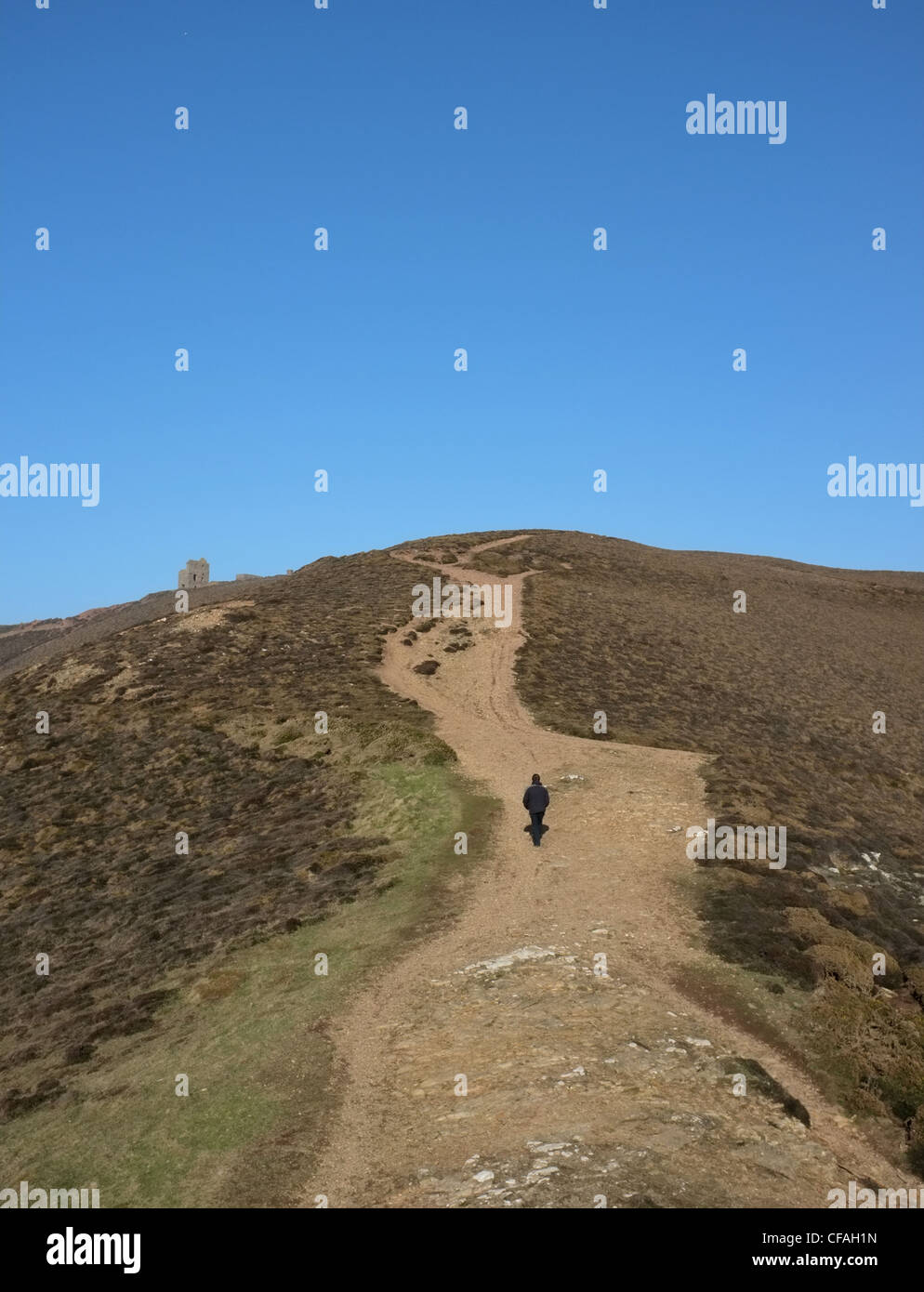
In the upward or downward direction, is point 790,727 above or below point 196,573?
below

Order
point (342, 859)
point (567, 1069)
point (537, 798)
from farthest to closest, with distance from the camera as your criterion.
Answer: point (342, 859) → point (537, 798) → point (567, 1069)

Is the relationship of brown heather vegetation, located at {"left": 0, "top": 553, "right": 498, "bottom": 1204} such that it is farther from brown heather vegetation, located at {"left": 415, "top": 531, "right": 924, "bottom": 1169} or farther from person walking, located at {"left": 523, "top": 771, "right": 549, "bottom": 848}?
brown heather vegetation, located at {"left": 415, "top": 531, "right": 924, "bottom": 1169}

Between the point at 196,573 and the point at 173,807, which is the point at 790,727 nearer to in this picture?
the point at 173,807

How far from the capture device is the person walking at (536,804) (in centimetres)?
2514

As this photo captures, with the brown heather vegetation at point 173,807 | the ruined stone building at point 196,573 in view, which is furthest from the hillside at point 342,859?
the ruined stone building at point 196,573

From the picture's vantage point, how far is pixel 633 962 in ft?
62.5

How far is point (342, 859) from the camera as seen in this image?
85.9 ft

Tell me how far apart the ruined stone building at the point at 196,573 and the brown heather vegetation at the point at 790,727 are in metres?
41.8

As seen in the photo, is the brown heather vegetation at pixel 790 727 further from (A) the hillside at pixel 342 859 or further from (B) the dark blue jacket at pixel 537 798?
(B) the dark blue jacket at pixel 537 798

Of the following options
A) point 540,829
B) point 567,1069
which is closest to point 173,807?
point 540,829

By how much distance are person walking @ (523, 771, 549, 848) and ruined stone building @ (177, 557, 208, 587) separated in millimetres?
91578

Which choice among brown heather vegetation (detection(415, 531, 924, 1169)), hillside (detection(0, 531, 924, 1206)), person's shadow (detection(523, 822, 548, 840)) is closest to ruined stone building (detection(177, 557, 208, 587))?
brown heather vegetation (detection(415, 531, 924, 1169))

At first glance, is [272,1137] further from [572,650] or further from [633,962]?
[572,650]

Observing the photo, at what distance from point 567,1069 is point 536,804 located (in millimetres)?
10409
